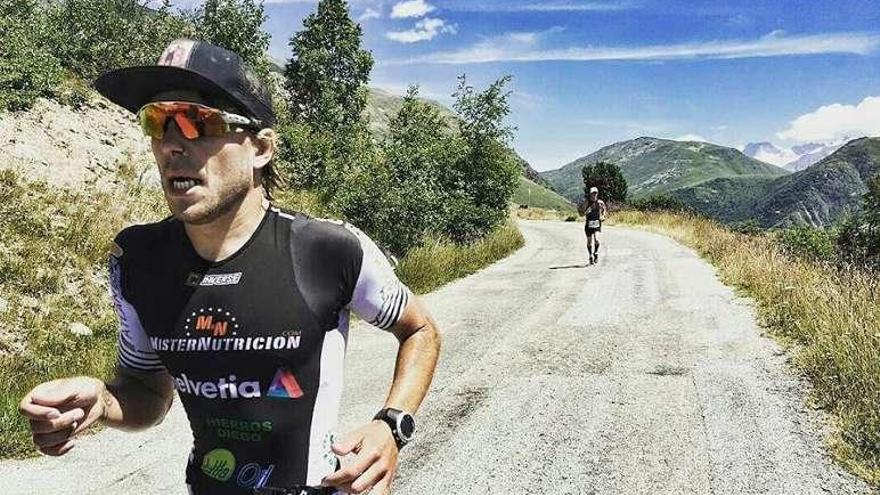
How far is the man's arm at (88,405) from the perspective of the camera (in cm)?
152

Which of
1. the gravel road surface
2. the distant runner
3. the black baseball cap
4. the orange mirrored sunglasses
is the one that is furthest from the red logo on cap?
the distant runner

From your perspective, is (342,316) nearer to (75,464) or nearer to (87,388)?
(87,388)

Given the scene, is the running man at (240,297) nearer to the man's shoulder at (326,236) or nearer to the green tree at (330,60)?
the man's shoulder at (326,236)

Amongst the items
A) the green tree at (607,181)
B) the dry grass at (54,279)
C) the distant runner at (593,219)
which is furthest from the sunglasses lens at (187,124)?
the green tree at (607,181)

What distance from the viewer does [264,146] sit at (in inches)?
73.4

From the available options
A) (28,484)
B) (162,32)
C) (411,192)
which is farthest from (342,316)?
(162,32)

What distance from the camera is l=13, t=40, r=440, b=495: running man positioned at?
5.58 ft

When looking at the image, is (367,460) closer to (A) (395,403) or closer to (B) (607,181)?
(A) (395,403)

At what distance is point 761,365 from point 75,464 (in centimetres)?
753

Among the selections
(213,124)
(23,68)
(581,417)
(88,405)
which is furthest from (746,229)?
(88,405)

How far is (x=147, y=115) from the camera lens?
1.75 m

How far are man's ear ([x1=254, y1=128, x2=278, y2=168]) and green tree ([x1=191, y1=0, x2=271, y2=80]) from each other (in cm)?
2640

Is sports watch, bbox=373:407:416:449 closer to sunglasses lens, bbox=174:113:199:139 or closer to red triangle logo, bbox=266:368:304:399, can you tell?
red triangle logo, bbox=266:368:304:399

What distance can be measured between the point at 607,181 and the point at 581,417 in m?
67.4
